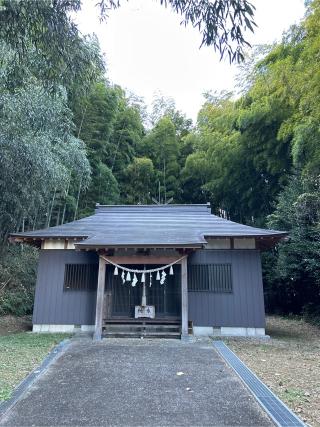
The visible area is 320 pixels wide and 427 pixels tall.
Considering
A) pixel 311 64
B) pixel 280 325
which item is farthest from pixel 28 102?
pixel 280 325

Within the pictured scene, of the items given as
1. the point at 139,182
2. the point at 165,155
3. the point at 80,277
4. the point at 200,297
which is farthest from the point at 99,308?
the point at 165,155

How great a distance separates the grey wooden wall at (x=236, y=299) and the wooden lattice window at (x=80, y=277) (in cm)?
230

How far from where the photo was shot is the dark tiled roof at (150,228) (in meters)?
6.64

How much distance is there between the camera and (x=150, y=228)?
26.8ft

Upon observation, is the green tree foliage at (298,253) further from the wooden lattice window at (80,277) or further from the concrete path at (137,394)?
the wooden lattice window at (80,277)

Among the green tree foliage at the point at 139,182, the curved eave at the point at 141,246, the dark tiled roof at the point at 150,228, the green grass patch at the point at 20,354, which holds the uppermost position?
the green tree foliage at the point at 139,182

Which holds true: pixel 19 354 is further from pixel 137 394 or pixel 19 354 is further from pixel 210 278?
pixel 210 278

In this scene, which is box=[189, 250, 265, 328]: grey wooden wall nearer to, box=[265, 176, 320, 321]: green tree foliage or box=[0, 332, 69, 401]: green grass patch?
box=[265, 176, 320, 321]: green tree foliage

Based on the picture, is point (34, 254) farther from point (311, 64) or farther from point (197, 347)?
point (311, 64)

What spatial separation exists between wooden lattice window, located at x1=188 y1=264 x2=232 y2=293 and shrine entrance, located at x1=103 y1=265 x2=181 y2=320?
1.49 ft

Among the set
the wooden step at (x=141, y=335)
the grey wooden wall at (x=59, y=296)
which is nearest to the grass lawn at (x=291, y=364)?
the wooden step at (x=141, y=335)

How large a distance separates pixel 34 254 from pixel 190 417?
9558mm

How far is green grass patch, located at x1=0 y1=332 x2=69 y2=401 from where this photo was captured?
3681mm

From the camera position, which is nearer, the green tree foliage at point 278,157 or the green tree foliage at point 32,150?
the green tree foliage at point 32,150
